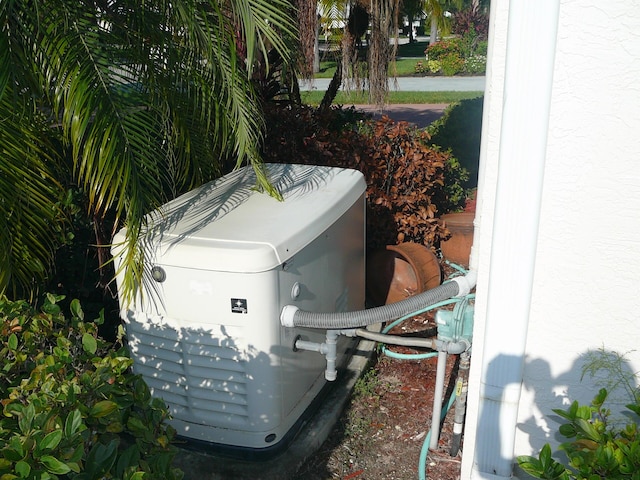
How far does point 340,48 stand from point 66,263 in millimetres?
3674

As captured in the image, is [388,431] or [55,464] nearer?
[55,464]

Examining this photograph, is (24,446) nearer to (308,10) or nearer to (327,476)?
(327,476)

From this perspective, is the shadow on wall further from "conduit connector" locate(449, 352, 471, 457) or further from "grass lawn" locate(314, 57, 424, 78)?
"grass lawn" locate(314, 57, 424, 78)

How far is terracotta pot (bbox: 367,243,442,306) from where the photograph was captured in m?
5.09

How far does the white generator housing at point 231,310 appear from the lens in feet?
9.37

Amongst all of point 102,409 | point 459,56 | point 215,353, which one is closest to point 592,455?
point 102,409

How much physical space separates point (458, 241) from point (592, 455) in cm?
421

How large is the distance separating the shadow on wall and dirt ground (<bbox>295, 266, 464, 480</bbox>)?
1.06 metres

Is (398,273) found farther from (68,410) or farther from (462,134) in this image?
(462,134)

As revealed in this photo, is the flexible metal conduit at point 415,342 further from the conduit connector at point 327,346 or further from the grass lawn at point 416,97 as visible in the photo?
the grass lawn at point 416,97

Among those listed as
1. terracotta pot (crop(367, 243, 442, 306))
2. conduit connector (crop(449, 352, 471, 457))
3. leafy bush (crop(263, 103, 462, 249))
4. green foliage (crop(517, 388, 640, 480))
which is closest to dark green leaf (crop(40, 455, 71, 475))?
green foliage (crop(517, 388, 640, 480))

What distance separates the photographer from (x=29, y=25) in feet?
9.27

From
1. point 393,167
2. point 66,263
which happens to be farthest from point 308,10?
point 66,263

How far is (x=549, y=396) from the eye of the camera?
2.30m
